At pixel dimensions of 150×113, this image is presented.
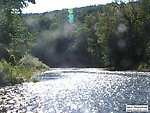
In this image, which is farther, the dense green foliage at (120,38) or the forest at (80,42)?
the dense green foliage at (120,38)

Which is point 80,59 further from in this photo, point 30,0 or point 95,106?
point 95,106

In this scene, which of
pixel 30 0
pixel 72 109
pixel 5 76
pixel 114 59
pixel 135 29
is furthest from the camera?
pixel 114 59

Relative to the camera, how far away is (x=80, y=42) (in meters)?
87.4

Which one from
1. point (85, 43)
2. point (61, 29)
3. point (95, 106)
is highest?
point (61, 29)

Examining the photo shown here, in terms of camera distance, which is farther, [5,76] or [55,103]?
[5,76]

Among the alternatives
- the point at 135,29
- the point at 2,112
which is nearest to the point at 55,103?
the point at 2,112

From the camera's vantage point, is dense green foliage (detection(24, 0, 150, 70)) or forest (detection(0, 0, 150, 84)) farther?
dense green foliage (detection(24, 0, 150, 70))

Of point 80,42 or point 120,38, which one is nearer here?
point 120,38

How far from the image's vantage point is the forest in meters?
31.0

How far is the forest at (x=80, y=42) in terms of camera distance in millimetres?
30981

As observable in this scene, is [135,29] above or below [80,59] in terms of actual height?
above

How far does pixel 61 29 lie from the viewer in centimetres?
10194

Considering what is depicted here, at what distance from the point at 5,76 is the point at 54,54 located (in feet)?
252

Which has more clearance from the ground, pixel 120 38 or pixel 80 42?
pixel 80 42
